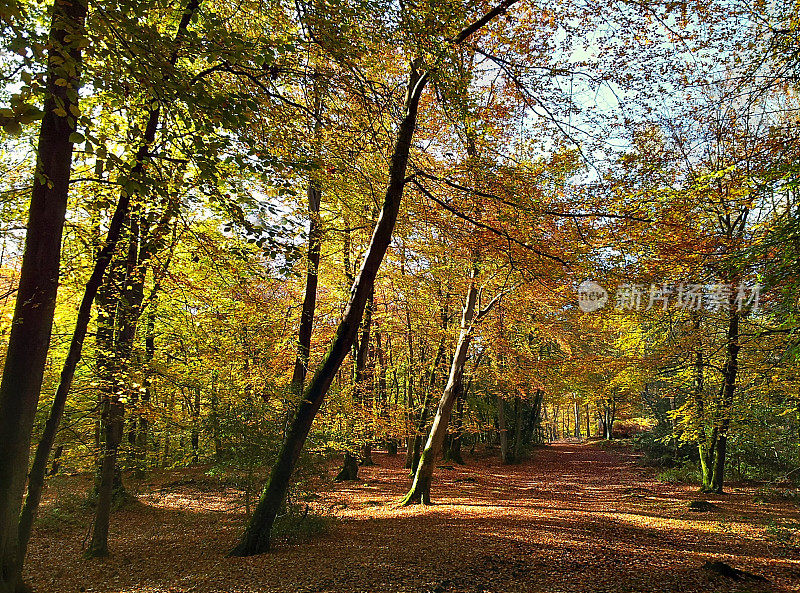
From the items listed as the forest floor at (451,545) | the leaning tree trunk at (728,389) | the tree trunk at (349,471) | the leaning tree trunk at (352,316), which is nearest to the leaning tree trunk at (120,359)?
the forest floor at (451,545)

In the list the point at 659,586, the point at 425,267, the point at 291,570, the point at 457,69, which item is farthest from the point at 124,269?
the point at 659,586

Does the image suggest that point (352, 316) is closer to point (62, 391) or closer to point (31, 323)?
point (31, 323)

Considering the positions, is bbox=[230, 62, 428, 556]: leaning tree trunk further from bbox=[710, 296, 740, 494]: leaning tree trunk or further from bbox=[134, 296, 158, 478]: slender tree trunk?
bbox=[710, 296, 740, 494]: leaning tree trunk

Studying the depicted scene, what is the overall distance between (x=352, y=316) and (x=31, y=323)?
3.82 m

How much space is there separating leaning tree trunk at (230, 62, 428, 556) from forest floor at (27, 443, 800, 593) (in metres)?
1.29

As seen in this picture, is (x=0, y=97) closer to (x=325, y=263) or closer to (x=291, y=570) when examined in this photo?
(x=291, y=570)

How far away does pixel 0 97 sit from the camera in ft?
19.8

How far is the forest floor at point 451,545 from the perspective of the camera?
254 inches

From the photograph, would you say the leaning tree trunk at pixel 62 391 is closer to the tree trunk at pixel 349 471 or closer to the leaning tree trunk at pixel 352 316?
the leaning tree trunk at pixel 352 316

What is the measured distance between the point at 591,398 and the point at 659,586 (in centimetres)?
2266

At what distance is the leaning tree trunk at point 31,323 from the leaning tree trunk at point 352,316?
3.28 metres

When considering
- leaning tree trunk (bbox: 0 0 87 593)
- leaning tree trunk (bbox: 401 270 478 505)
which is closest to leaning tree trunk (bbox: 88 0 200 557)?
leaning tree trunk (bbox: 0 0 87 593)

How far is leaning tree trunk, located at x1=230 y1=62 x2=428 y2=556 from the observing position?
→ 6.91m

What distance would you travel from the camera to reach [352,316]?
22.8 feet
